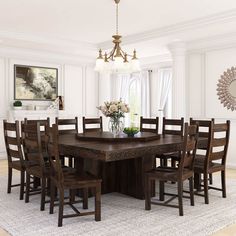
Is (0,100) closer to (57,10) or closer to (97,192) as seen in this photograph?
(57,10)

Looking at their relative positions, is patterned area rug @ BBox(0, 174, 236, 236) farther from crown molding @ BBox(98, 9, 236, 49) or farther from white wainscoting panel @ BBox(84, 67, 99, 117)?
white wainscoting panel @ BBox(84, 67, 99, 117)

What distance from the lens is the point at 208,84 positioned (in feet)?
22.1

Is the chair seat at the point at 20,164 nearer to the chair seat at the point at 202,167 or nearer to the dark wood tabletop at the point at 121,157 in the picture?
the dark wood tabletop at the point at 121,157

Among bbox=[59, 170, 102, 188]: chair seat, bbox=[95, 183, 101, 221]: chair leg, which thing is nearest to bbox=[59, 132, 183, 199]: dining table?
bbox=[59, 170, 102, 188]: chair seat

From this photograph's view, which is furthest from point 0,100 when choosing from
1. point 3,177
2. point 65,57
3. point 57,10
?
point 57,10

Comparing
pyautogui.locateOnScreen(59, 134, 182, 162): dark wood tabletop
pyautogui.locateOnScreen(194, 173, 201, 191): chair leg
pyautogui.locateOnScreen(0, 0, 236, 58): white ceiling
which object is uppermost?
pyautogui.locateOnScreen(0, 0, 236, 58): white ceiling

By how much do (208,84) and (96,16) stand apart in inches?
112

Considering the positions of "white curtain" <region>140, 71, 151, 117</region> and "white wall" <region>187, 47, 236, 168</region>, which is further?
"white curtain" <region>140, 71, 151, 117</region>

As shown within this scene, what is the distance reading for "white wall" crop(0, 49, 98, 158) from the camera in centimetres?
757

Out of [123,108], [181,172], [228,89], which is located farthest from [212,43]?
[181,172]

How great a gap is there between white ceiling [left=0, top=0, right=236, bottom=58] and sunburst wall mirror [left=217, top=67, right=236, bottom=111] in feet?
2.88

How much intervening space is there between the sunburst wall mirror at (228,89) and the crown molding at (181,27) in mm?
1303

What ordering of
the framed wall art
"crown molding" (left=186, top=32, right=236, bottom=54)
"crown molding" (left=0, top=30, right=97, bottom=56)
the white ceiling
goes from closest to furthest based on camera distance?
1. the white ceiling
2. "crown molding" (left=186, top=32, right=236, bottom=54)
3. "crown molding" (left=0, top=30, right=97, bottom=56)
4. the framed wall art

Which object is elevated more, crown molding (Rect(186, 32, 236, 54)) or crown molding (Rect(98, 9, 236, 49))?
crown molding (Rect(98, 9, 236, 49))
